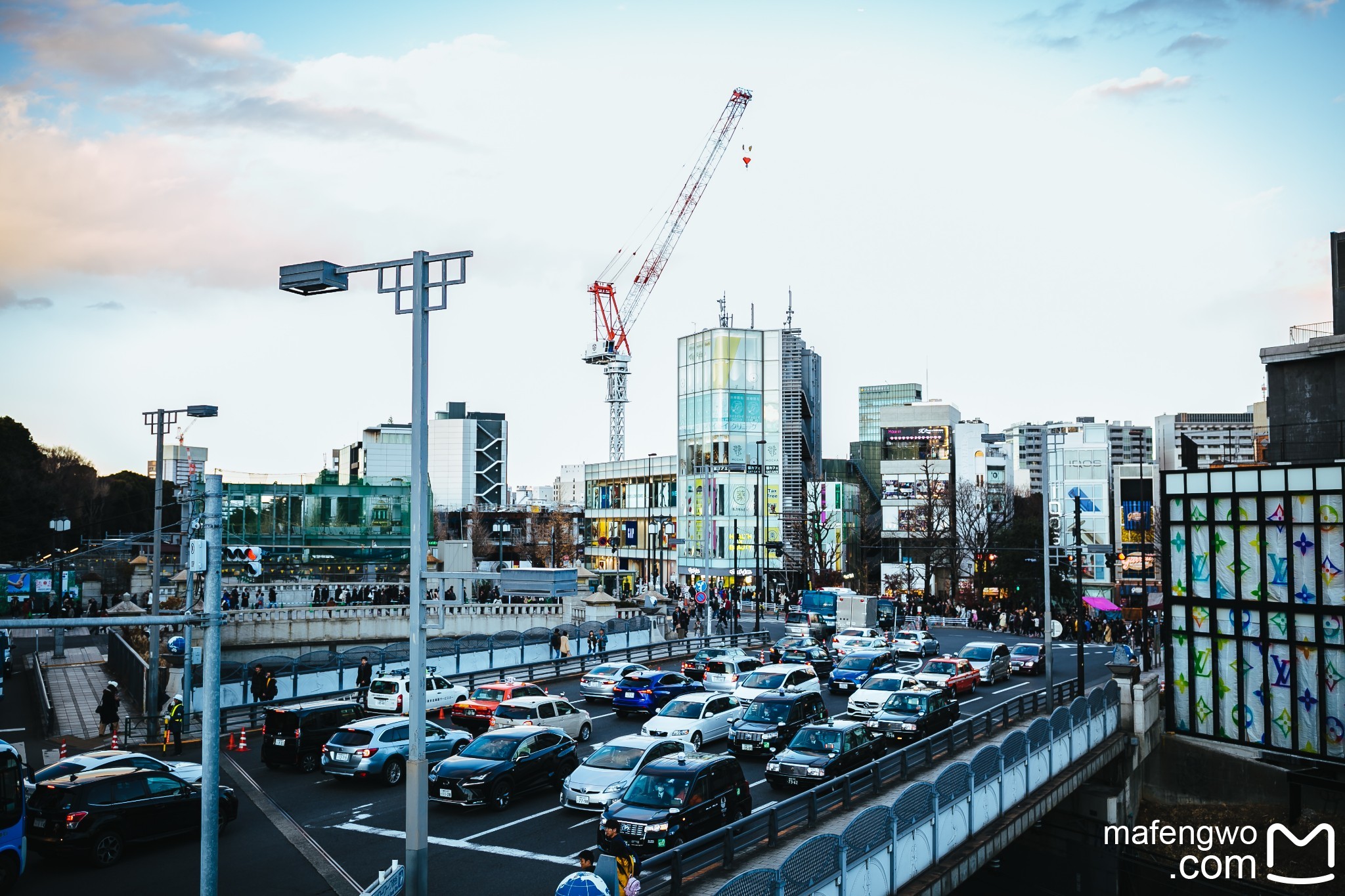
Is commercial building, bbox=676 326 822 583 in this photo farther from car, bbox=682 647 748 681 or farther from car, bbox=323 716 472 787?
car, bbox=323 716 472 787

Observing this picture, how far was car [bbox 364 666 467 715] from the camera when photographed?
29.8m

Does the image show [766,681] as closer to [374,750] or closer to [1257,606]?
[374,750]

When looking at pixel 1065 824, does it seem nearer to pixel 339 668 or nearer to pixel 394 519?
pixel 339 668

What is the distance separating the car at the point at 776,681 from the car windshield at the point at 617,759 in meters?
10.1

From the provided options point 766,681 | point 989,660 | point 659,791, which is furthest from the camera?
point 989,660

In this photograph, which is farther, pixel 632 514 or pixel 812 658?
pixel 632 514

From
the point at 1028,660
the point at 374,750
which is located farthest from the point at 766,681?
the point at 1028,660

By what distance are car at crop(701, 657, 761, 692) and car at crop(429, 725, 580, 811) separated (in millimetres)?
12173

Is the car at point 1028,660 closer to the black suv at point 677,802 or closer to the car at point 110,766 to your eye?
the black suv at point 677,802

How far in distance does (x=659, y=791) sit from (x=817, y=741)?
6105 mm

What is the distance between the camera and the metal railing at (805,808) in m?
13.7

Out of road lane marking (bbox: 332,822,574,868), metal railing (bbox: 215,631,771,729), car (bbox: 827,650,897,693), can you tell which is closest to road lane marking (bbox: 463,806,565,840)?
road lane marking (bbox: 332,822,574,868)

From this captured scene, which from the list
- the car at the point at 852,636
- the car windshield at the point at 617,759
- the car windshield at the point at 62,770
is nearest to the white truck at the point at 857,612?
the car at the point at 852,636

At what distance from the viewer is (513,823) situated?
64.7ft
